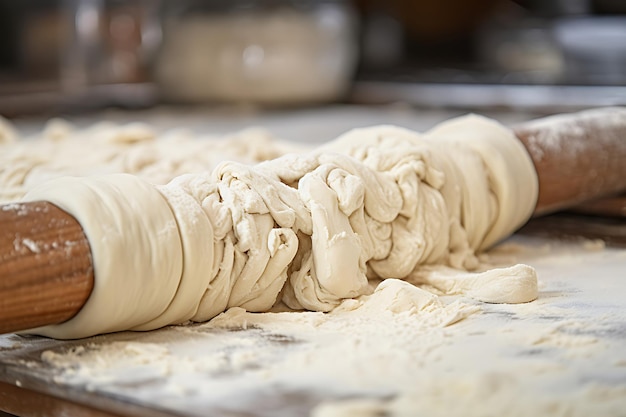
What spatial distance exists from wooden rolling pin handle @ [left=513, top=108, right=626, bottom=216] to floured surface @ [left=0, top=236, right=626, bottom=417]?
47cm

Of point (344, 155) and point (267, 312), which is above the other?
point (344, 155)

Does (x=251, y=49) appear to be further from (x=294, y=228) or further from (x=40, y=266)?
(x=40, y=266)

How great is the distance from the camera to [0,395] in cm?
117

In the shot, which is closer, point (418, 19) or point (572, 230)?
point (572, 230)

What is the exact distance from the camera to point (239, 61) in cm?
388

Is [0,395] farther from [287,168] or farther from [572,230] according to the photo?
[572,230]

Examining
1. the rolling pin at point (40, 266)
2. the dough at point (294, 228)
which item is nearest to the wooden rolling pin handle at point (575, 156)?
the dough at point (294, 228)

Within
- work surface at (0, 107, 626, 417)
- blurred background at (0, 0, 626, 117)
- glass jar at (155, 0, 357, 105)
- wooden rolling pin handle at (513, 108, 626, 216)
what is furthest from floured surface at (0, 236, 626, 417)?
glass jar at (155, 0, 357, 105)

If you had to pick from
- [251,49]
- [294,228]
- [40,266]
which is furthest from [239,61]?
[40,266]

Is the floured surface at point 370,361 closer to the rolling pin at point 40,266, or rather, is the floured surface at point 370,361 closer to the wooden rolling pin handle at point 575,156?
the rolling pin at point 40,266

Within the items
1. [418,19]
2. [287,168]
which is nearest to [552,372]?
[287,168]

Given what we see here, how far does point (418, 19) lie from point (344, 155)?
515cm

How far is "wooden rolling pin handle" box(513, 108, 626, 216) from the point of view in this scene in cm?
188

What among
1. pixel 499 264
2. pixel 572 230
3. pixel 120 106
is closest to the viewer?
pixel 499 264
